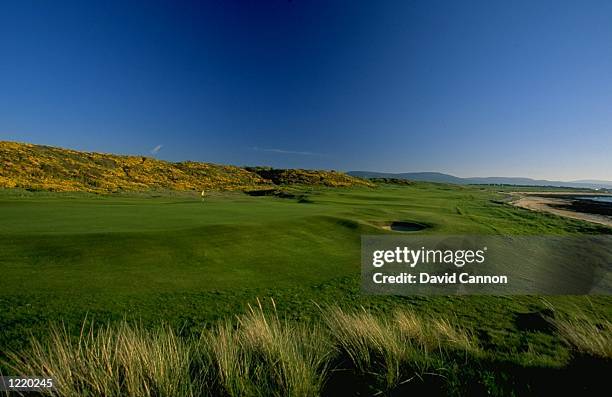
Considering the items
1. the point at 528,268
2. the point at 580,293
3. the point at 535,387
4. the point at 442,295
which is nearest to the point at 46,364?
the point at 535,387

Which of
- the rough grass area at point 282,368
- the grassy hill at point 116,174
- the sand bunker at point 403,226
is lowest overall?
the sand bunker at point 403,226

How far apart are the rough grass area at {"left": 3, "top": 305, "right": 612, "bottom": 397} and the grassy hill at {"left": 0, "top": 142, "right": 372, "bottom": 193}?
40.5 m

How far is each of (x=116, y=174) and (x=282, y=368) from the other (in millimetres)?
64488

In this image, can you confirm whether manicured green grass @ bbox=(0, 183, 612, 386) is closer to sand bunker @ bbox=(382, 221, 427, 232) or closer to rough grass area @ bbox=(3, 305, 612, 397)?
rough grass area @ bbox=(3, 305, 612, 397)

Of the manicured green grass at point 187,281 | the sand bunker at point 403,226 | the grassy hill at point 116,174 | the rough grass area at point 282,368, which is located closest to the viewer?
the rough grass area at point 282,368

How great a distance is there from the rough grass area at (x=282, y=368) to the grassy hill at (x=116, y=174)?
133ft

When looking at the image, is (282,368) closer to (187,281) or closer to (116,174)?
(187,281)

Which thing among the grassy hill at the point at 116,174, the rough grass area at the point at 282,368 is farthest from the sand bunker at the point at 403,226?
the grassy hill at the point at 116,174

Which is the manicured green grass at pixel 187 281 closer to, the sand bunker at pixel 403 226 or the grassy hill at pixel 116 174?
the sand bunker at pixel 403 226

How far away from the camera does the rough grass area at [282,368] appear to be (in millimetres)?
3746

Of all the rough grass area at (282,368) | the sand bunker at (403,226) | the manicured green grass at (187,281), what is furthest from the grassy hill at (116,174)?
the rough grass area at (282,368)

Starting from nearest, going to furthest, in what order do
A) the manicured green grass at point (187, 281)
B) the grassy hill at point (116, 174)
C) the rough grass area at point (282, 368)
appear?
the rough grass area at point (282, 368), the manicured green grass at point (187, 281), the grassy hill at point (116, 174)

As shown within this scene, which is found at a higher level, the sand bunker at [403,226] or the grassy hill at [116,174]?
the grassy hill at [116,174]

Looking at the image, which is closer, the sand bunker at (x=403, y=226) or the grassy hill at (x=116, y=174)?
the sand bunker at (x=403, y=226)
